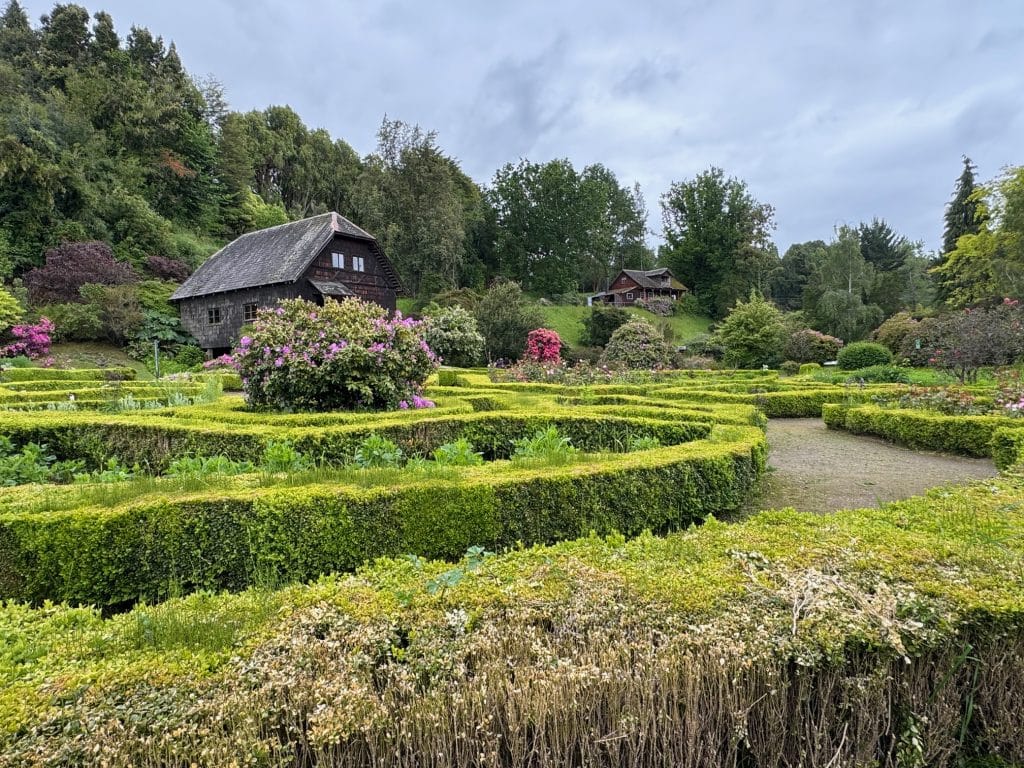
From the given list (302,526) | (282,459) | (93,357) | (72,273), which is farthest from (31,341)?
(302,526)

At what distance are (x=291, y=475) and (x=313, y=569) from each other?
79 centimetres

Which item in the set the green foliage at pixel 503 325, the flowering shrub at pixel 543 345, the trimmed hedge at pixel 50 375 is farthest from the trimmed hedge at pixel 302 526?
the green foliage at pixel 503 325

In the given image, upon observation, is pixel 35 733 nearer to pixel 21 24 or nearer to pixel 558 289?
pixel 558 289

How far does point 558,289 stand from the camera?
51.8 meters

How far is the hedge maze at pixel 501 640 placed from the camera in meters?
1.63

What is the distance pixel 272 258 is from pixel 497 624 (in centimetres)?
3031

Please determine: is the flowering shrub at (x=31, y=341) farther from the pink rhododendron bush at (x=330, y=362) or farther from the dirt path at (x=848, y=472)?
A: the dirt path at (x=848, y=472)

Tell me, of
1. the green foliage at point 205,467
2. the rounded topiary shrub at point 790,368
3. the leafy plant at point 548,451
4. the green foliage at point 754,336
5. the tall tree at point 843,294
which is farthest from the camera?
the tall tree at point 843,294

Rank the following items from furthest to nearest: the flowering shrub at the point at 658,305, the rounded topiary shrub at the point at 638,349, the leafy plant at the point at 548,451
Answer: the flowering shrub at the point at 658,305
the rounded topiary shrub at the point at 638,349
the leafy plant at the point at 548,451

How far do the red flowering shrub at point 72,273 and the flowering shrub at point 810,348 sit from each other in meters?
37.5

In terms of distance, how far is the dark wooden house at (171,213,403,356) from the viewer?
27109 millimetres

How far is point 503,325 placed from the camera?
101ft

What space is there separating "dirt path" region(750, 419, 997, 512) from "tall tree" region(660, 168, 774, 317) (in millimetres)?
44763

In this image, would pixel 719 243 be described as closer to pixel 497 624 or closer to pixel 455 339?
pixel 455 339
